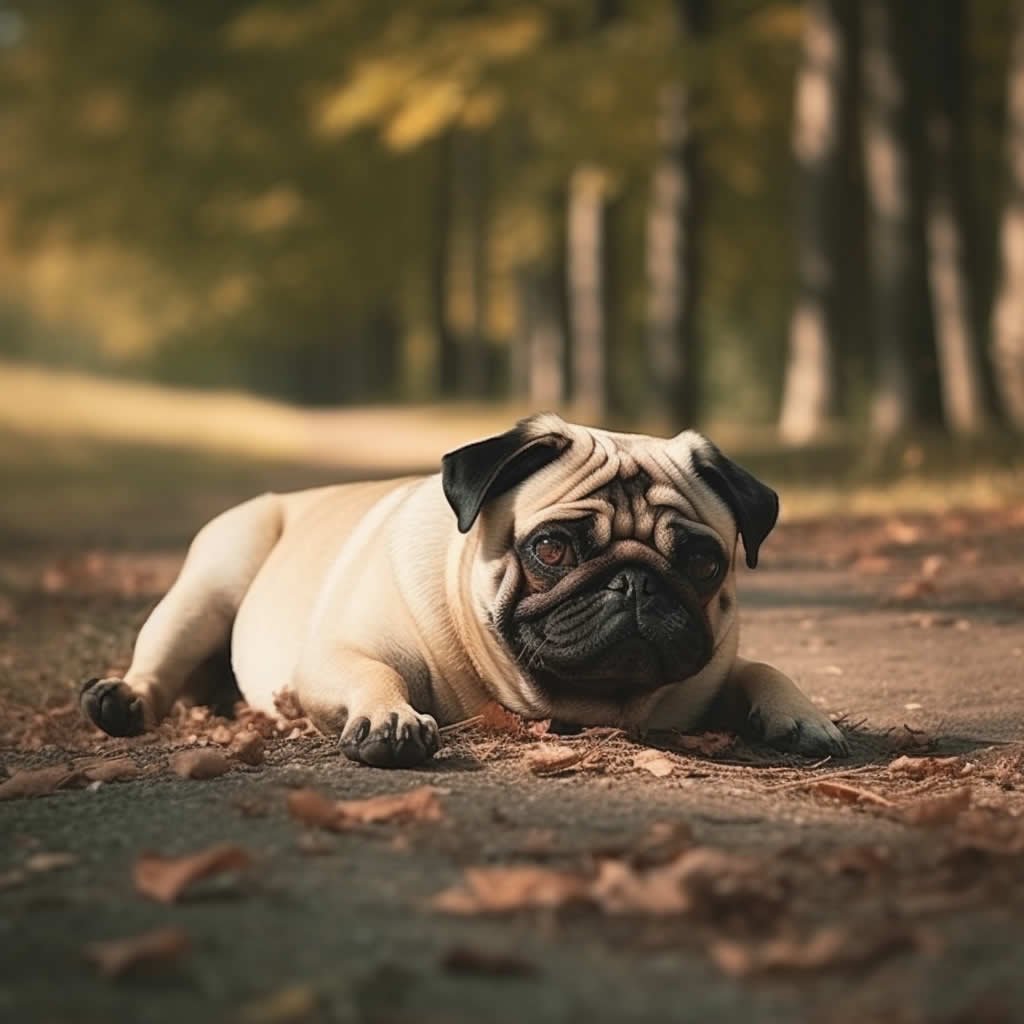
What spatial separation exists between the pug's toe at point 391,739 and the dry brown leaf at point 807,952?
71.2 inches

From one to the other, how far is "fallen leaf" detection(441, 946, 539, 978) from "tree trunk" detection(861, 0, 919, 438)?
1404 cm

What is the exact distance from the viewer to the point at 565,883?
3.41m

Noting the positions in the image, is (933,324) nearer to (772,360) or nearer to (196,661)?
(196,661)

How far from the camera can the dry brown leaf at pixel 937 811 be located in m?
4.18

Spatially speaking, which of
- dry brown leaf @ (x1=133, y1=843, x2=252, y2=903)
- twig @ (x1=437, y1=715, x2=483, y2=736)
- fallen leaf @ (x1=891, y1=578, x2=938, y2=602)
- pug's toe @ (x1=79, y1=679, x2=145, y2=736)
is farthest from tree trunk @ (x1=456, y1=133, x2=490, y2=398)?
dry brown leaf @ (x1=133, y1=843, x2=252, y2=903)

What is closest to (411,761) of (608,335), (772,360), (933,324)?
(933,324)

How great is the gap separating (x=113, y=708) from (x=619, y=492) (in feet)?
6.70

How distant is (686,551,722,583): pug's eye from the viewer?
5.10 meters

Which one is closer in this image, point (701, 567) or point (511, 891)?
point (511, 891)

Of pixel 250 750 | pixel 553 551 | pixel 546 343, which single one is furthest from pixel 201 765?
pixel 546 343

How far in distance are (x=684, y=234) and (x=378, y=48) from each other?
16.3 ft

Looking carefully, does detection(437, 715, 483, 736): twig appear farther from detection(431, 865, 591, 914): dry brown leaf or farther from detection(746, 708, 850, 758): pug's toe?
detection(431, 865, 591, 914): dry brown leaf

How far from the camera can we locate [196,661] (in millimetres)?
6508

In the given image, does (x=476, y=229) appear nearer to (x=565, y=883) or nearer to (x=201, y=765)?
(x=201, y=765)
